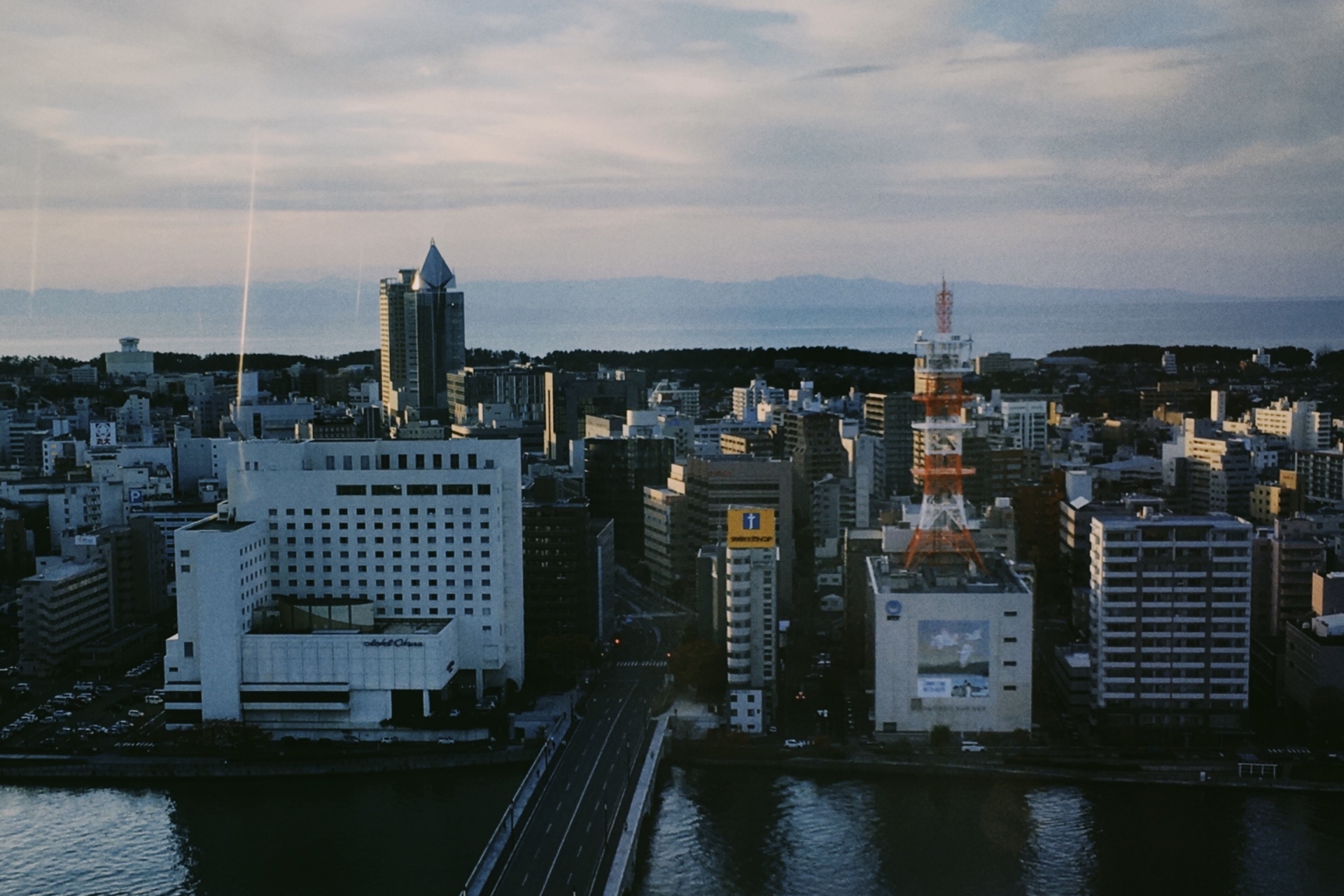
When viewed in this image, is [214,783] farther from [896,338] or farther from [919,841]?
[896,338]

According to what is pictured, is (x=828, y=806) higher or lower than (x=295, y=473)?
lower

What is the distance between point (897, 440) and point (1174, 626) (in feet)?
37.1

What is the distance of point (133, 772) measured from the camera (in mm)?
9336

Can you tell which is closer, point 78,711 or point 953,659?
point 953,659

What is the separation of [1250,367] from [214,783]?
25.1m

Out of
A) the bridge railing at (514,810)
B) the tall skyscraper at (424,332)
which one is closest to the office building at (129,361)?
the tall skyscraper at (424,332)

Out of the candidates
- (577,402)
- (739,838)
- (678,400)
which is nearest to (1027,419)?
(577,402)

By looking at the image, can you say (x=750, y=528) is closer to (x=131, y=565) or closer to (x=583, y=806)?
(x=583, y=806)

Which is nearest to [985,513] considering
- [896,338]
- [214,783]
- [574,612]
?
[574,612]

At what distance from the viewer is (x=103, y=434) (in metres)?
22.9

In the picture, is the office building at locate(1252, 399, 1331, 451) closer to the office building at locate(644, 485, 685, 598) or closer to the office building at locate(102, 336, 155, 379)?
the office building at locate(644, 485, 685, 598)

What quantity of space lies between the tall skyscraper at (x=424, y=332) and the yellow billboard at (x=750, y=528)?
2103 centimetres

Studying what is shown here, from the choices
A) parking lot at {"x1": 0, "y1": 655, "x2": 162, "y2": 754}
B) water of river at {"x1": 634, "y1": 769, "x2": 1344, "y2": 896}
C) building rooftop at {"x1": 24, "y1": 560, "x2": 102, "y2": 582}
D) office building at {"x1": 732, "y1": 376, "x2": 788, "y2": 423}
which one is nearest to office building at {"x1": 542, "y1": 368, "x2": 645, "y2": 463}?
office building at {"x1": 732, "y1": 376, "x2": 788, "y2": 423}

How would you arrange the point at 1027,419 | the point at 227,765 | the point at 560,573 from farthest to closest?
1. the point at 1027,419
2. the point at 560,573
3. the point at 227,765
